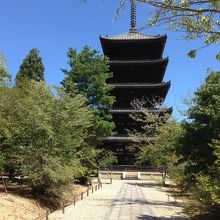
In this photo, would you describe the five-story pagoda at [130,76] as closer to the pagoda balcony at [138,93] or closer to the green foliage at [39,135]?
the pagoda balcony at [138,93]

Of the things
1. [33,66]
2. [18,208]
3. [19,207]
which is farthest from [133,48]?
[18,208]

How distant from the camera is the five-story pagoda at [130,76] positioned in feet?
164

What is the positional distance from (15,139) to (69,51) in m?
17.6

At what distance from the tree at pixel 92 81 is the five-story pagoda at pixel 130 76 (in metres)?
11.1

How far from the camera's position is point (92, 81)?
37125 mm

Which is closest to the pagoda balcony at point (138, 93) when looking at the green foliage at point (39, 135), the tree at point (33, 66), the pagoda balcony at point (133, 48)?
the pagoda balcony at point (133, 48)

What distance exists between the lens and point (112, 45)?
5281 cm

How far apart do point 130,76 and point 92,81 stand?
17.1 meters

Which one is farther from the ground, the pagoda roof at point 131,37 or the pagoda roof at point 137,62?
the pagoda roof at point 131,37

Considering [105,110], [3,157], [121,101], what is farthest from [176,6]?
[121,101]

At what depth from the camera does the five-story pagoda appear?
49875mm

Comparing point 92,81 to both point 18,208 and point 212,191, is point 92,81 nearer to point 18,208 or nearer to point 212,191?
point 18,208

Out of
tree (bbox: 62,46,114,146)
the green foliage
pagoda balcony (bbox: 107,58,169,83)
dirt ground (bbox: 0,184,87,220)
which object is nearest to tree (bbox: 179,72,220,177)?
the green foliage

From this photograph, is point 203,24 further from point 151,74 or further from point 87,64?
point 151,74
